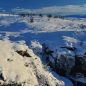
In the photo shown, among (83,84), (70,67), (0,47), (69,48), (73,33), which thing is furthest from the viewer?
(73,33)

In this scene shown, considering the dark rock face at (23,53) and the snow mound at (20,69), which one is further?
the dark rock face at (23,53)

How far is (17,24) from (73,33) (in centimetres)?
2532

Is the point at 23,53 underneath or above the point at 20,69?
above

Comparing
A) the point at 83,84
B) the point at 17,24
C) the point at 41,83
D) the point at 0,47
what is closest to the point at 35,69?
the point at 41,83

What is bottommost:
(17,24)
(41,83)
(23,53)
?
(17,24)

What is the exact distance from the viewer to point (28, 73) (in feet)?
45.6

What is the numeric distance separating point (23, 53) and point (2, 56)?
5.08ft

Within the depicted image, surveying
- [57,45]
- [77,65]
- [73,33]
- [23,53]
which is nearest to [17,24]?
[73,33]

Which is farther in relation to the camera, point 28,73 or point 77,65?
point 77,65

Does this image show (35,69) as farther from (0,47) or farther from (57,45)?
(57,45)

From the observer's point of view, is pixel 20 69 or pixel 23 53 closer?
pixel 20 69

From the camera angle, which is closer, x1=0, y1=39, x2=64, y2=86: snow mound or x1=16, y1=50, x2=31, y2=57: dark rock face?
x1=0, y1=39, x2=64, y2=86: snow mound

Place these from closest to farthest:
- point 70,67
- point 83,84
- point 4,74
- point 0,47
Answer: point 4,74, point 0,47, point 83,84, point 70,67

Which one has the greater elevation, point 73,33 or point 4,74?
point 4,74
